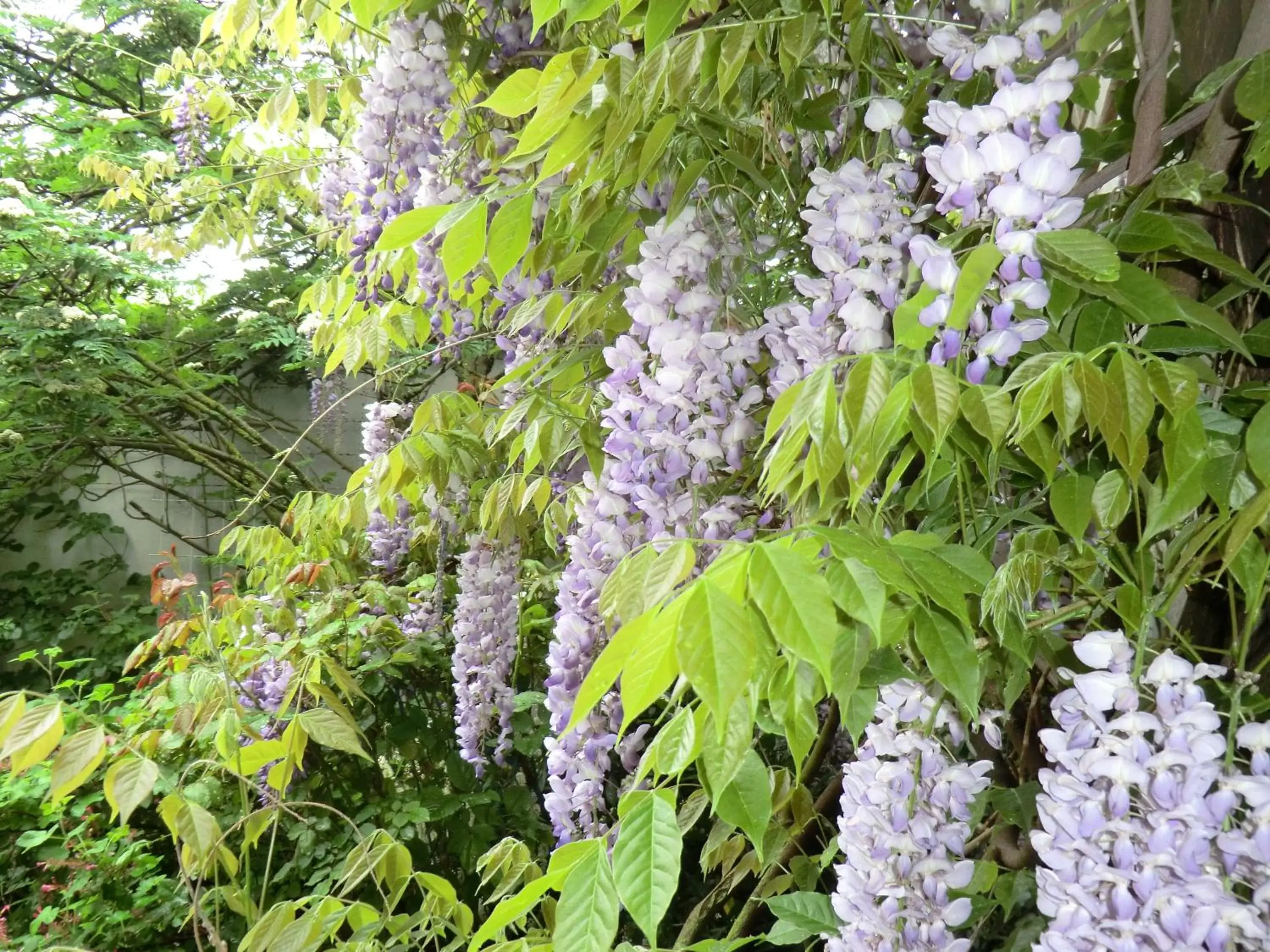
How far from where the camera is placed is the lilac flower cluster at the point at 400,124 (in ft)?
3.75

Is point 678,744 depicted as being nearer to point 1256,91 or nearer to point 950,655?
point 950,655

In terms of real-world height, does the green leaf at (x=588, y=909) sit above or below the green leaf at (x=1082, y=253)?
below

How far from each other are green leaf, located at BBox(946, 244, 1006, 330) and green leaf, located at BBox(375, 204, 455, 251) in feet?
1.15

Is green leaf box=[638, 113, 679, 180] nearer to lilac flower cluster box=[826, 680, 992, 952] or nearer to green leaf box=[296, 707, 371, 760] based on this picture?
lilac flower cluster box=[826, 680, 992, 952]

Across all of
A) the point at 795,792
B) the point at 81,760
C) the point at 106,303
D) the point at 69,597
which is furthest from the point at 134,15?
the point at 795,792

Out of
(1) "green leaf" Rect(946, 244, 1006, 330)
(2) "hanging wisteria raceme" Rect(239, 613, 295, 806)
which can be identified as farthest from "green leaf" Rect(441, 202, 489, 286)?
(2) "hanging wisteria raceme" Rect(239, 613, 295, 806)

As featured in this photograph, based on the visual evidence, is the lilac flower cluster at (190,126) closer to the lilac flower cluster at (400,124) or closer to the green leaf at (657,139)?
the lilac flower cluster at (400,124)

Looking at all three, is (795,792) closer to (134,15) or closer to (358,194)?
(358,194)

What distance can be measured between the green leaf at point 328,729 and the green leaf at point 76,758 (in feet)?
0.82

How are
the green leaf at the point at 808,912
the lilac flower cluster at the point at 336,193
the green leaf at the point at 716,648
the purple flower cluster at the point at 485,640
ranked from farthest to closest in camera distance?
the lilac flower cluster at the point at 336,193
the purple flower cluster at the point at 485,640
the green leaf at the point at 808,912
the green leaf at the point at 716,648

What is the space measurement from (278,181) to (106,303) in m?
1.54

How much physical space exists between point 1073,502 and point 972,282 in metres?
0.17

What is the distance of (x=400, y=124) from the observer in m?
1.20

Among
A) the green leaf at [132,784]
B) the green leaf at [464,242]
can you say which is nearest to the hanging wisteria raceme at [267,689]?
the green leaf at [132,784]
